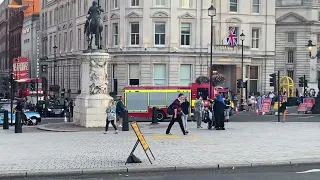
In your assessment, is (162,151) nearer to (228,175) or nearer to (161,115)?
(228,175)

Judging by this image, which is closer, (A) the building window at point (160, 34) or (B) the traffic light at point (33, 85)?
(A) the building window at point (160, 34)

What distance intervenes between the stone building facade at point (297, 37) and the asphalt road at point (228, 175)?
73341mm

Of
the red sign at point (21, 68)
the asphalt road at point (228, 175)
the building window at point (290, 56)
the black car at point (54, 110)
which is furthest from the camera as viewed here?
the building window at point (290, 56)

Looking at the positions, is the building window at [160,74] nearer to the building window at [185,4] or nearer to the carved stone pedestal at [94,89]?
the building window at [185,4]

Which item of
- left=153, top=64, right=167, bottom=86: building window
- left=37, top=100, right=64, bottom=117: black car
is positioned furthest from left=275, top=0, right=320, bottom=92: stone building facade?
left=37, top=100, right=64, bottom=117: black car

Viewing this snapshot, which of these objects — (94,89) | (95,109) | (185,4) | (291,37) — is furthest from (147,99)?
(291,37)

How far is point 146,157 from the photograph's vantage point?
16.7m

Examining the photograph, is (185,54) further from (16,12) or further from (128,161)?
(16,12)

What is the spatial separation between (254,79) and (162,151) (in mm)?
48893

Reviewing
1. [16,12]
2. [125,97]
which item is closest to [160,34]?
[125,97]

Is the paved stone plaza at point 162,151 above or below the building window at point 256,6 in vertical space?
below

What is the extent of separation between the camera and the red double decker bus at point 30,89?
211 feet

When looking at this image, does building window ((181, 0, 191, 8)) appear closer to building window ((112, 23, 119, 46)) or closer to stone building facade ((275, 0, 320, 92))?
building window ((112, 23, 119, 46))

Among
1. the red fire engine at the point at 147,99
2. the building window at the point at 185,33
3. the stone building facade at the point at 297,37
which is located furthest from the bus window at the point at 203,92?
the stone building facade at the point at 297,37
